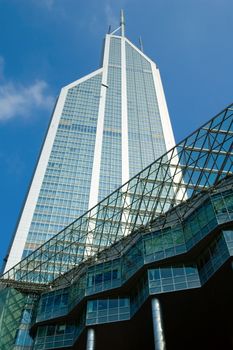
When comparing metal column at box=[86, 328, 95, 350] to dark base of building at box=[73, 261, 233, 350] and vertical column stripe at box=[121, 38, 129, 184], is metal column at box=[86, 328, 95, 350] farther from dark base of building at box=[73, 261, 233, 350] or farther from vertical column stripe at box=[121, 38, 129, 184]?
vertical column stripe at box=[121, 38, 129, 184]

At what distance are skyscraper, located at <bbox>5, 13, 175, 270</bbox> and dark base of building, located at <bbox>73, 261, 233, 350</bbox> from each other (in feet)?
124

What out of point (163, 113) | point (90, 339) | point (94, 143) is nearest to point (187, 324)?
point (90, 339)

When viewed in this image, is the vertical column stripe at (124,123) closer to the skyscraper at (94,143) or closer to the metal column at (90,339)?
the skyscraper at (94,143)

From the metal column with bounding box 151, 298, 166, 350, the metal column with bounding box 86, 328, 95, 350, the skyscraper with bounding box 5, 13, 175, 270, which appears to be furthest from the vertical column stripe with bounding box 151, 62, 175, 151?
the metal column with bounding box 151, 298, 166, 350

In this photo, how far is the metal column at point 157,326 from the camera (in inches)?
1336

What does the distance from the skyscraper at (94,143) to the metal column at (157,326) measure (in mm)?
44249

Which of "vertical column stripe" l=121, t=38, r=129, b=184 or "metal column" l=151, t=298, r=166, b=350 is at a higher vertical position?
"vertical column stripe" l=121, t=38, r=129, b=184

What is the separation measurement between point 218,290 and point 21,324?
30765mm

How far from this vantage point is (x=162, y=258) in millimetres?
40938

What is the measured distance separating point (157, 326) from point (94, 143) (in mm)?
83678

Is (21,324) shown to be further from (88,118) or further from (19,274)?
(88,118)

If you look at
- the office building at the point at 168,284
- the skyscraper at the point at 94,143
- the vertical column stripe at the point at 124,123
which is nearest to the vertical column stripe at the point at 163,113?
the skyscraper at the point at 94,143

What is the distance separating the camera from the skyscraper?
9031cm

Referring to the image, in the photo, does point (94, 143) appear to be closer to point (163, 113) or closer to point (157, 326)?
point (163, 113)
